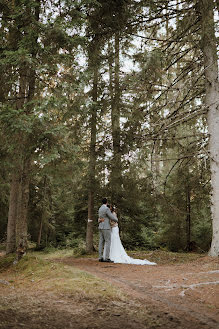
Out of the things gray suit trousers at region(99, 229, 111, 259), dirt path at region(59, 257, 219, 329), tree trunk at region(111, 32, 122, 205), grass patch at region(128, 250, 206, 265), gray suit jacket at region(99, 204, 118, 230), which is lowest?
grass patch at region(128, 250, 206, 265)

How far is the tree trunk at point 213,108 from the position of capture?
9.29 meters

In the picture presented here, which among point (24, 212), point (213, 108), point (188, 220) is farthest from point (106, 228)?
point (188, 220)

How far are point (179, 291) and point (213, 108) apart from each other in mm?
6508

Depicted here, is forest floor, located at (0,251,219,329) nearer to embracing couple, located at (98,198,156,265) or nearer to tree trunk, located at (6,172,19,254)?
embracing couple, located at (98,198,156,265)

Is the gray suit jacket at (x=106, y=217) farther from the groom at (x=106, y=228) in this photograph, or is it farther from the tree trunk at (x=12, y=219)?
the tree trunk at (x=12, y=219)

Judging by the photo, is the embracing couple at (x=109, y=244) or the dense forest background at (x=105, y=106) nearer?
the dense forest background at (x=105, y=106)

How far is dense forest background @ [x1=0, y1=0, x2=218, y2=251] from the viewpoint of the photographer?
7.84m

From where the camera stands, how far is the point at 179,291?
217 inches

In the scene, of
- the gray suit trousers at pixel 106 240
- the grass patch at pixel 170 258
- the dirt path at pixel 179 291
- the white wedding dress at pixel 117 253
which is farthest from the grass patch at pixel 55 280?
the grass patch at pixel 170 258

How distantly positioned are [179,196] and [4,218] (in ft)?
38.1

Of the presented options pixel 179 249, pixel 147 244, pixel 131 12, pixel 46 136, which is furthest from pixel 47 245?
pixel 131 12

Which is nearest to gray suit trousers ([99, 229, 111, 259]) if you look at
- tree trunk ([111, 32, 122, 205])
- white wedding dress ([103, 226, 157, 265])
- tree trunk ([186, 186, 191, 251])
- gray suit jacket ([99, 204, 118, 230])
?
gray suit jacket ([99, 204, 118, 230])

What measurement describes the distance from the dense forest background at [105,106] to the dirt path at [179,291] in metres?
3.33

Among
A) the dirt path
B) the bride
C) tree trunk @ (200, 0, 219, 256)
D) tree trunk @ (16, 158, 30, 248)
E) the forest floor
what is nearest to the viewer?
the forest floor
